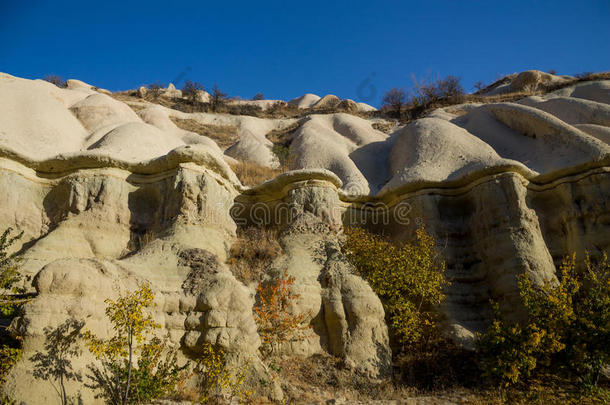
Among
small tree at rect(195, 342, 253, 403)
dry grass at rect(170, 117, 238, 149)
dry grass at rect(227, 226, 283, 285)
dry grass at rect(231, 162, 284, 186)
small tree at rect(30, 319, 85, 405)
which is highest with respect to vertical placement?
dry grass at rect(170, 117, 238, 149)

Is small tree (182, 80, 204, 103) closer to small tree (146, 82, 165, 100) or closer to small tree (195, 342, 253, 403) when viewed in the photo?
small tree (146, 82, 165, 100)

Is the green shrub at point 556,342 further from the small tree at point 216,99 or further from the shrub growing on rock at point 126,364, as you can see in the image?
the small tree at point 216,99

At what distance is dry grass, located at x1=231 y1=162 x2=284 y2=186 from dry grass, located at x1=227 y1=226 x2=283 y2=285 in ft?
16.6

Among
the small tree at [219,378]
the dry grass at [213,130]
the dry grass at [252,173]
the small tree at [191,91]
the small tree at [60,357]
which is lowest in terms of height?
the small tree at [219,378]

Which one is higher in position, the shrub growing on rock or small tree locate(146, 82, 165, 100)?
small tree locate(146, 82, 165, 100)

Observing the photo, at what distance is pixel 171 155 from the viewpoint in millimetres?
12109

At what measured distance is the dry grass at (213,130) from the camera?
25.5m

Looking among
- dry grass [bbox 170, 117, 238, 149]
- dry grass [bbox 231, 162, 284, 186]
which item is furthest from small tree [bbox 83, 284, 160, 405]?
dry grass [bbox 170, 117, 238, 149]

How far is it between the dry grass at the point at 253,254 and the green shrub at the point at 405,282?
2203 mm

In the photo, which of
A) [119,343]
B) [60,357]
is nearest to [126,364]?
[119,343]

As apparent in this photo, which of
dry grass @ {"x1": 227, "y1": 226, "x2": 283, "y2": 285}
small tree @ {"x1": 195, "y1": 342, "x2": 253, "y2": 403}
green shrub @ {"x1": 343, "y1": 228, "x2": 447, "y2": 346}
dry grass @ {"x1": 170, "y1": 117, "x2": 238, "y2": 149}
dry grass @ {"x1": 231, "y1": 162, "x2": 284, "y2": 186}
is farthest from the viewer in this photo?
dry grass @ {"x1": 170, "y1": 117, "x2": 238, "y2": 149}

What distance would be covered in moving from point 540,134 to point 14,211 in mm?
17422

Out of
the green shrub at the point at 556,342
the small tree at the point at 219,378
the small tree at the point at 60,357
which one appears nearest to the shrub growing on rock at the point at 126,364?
the small tree at the point at 60,357

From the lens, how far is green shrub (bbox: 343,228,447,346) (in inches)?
410
